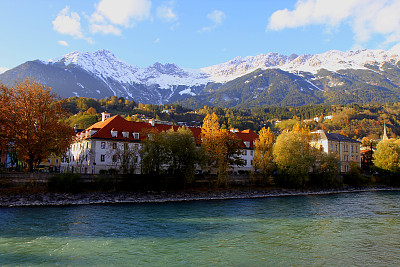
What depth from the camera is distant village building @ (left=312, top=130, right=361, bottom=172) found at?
90875mm

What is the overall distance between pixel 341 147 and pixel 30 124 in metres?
83.3

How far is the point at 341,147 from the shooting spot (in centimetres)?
9456

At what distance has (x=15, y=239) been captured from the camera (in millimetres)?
21297

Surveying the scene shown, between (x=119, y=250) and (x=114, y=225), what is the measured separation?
7853 mm

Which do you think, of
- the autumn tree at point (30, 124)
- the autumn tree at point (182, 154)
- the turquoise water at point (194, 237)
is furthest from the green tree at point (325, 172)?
the autumn tree at point (30, 124)

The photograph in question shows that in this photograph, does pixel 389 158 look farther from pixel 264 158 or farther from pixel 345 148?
pixel 264 158

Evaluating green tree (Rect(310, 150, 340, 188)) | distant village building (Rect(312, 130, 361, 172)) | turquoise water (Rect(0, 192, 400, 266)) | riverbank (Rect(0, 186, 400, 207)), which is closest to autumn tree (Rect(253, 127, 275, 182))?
riverbank (Rect(0, 186, 400, 207))

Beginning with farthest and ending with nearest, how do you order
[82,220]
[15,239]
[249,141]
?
[249,141] → [82,220] → [15,239]

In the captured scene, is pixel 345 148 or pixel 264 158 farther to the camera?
pixel 345 148

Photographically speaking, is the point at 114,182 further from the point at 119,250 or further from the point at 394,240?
the point at 394,240

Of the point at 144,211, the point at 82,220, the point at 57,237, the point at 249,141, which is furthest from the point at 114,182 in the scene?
the point at 249,141

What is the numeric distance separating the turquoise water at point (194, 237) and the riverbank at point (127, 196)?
141 inches

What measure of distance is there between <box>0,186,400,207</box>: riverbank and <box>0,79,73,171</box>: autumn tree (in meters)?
7.85

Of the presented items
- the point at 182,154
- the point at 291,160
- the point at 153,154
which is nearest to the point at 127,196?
the point at 153,154
